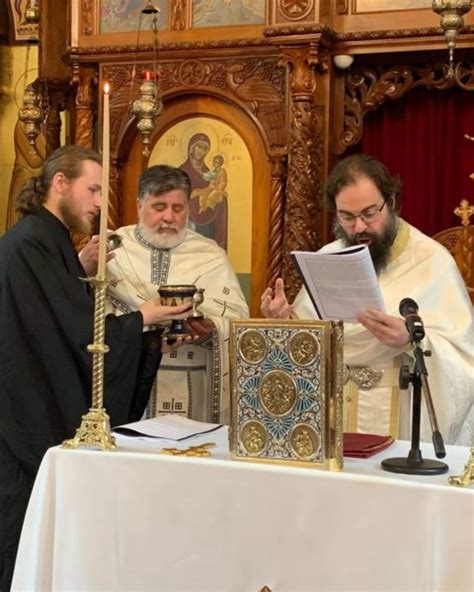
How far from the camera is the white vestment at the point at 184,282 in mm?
4832

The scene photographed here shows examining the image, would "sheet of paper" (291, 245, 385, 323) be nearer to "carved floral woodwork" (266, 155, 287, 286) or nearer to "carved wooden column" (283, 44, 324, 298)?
"carved wooden column" (283, 44, 324, 298)

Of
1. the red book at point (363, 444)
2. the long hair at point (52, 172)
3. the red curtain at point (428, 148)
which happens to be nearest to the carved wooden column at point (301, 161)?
the red curtain at point (428, 148)

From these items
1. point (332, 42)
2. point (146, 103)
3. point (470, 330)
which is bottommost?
point (470, 330)

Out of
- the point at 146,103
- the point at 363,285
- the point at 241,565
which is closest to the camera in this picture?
the point at 241,565

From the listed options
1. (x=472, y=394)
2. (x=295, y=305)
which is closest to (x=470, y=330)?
(x=472, y=394)

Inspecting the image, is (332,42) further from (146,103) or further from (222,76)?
(146,103)

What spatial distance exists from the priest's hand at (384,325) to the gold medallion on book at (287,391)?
66cm

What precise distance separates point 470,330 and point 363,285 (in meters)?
0.84

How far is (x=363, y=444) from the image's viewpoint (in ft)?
9.73

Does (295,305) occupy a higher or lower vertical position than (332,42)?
lower

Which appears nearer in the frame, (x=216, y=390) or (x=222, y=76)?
(x=216, y=390)

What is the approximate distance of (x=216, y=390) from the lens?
4.76 meters

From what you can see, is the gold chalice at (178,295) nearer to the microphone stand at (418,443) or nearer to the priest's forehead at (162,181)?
the priest's forehead at (162,181)

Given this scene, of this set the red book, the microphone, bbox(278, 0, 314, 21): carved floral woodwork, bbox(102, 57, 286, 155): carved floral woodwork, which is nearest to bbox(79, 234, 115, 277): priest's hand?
the red book
